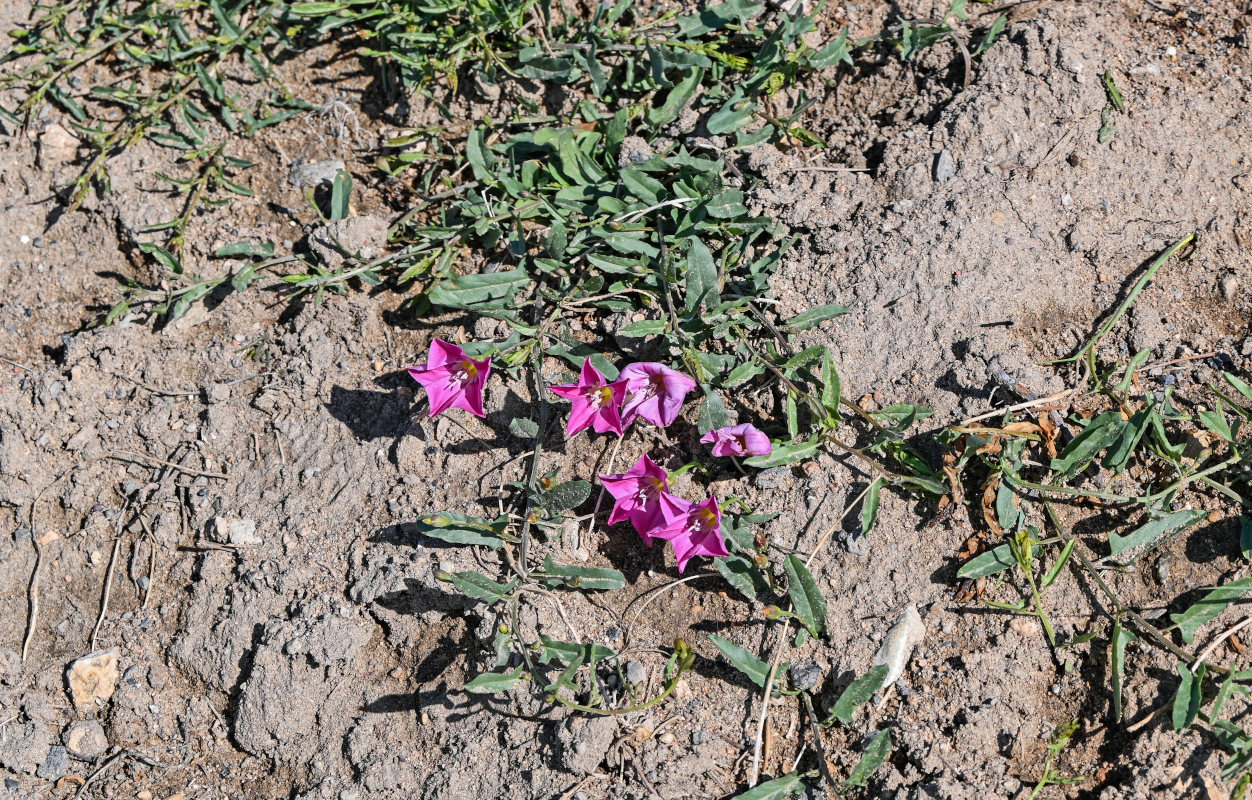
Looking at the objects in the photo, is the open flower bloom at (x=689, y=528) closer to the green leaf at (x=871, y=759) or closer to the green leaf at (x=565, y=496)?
the green leaf at (x=565, y=496)

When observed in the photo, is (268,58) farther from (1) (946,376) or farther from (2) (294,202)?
(1) (946,376)

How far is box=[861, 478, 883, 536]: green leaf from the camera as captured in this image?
2.27 meters

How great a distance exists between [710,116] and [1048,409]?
130 cm

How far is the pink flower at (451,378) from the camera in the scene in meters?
2.34

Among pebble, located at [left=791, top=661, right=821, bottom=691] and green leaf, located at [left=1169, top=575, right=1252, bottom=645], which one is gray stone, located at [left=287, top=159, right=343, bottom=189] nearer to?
pebble, located at [left=791, top=661, right=821, bottom=691]

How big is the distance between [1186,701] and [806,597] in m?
0.84

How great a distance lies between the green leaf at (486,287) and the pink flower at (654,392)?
505 mm

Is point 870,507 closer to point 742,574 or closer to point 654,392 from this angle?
point 742,574

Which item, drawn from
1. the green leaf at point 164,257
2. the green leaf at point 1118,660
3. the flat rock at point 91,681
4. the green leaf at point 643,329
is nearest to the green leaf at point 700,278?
the green leaf at point 643,329

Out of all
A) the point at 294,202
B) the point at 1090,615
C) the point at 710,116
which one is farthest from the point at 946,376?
the point at 294,202

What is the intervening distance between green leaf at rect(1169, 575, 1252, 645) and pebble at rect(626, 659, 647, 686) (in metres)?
1.24

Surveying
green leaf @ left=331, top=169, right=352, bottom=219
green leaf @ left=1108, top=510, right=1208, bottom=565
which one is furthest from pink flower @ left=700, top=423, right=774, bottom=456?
green leaf @ left=331, top=169, right=352, bottom=219

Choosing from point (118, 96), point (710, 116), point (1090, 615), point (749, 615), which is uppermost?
point (710, 116)

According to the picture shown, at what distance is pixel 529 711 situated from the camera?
225cm
